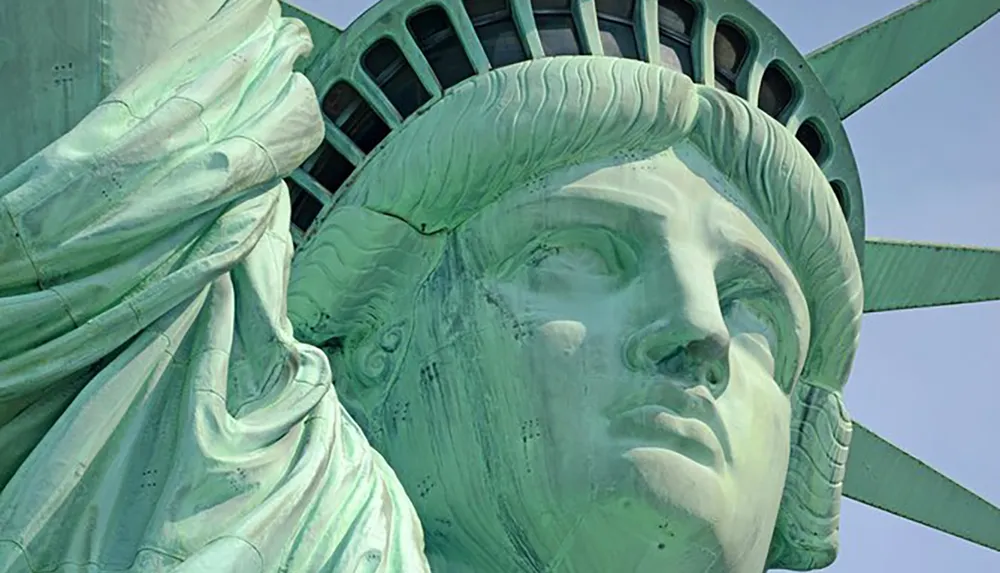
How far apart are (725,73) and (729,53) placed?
0.46 feet

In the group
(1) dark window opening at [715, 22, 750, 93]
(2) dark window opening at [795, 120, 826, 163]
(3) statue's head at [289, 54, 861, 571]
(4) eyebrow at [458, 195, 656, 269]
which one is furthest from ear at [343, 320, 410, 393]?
(2) dark window opening at [795, 120, 826, 163]

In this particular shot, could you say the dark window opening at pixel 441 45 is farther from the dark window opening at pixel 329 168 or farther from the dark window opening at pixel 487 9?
the dark window opening at pixel 329 168

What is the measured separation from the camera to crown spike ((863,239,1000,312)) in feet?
42.6

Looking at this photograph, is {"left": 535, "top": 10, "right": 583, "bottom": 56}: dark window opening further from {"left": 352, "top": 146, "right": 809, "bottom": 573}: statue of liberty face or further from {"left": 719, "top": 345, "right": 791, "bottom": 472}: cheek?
{"left": 719, "top": 345, "right": 791, "bottom": 472}: cheek

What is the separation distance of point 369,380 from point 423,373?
278 millimetres

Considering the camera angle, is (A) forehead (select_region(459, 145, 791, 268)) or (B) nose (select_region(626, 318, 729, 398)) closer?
(B) nose (select_region(626, 318, 729, 398))

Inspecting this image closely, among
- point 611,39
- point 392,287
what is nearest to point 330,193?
point 392,287

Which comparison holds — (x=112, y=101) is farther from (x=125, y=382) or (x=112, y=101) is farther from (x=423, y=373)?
(x=423, y=373)

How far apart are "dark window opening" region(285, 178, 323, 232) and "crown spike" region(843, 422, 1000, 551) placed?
2.93m

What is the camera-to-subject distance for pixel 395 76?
1158 cm

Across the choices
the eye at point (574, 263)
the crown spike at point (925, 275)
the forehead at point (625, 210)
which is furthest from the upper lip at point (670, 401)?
the crown spike at point (925, 275)

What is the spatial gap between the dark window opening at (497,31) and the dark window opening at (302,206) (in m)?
0.94

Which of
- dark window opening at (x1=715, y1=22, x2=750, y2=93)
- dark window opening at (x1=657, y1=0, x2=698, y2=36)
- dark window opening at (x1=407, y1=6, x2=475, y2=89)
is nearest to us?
dark window opening at (x1=407, y1=6, x2=475, y2=89)

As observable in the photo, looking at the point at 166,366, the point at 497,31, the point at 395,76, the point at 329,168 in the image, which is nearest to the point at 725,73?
the point at 497,31
